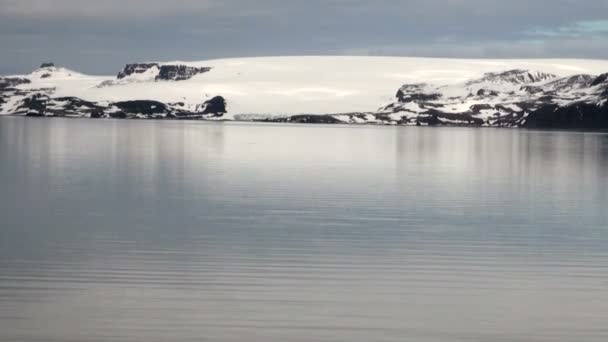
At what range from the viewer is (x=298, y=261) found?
622 inches

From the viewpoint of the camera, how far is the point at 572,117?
185m

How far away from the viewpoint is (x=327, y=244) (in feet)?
58.2

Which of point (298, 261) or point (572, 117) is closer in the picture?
point (298, 261)

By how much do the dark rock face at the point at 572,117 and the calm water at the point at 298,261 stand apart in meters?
154

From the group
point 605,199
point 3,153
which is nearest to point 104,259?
point 605,199

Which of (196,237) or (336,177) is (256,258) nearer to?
(196,237)

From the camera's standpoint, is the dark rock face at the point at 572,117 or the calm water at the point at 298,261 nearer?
the calm water at the point at 298,261

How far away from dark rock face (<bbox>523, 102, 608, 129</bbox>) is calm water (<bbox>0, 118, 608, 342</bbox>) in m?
154

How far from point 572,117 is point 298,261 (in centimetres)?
17689

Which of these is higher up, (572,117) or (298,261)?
(572,117)

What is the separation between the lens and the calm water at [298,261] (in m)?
11.4

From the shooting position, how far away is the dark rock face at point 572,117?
18000 centimetres

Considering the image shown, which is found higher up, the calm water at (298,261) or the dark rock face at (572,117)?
the dark rock face at (572,117)

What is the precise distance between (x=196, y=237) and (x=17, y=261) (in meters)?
4.07
